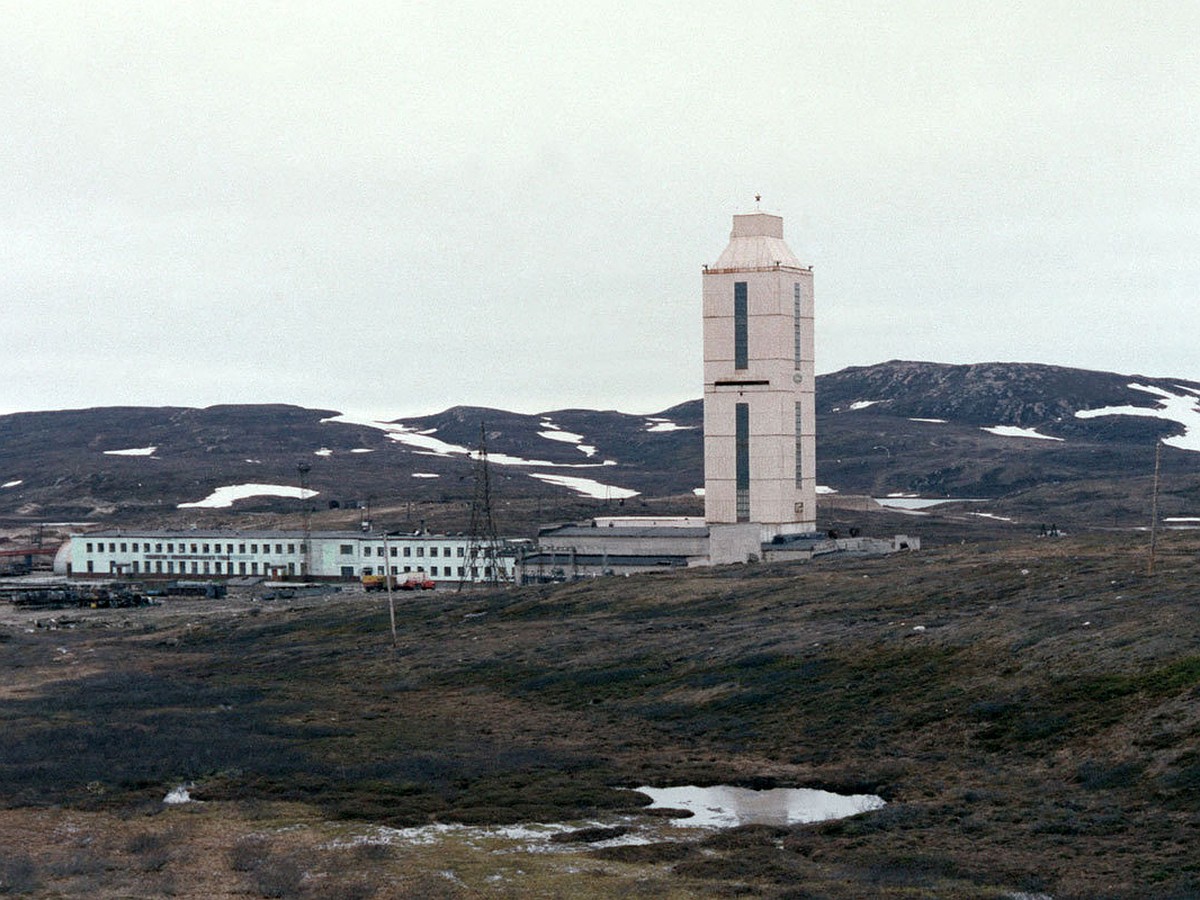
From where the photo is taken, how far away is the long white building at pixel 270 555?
124750mm

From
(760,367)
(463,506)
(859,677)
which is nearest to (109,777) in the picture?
(859,677)

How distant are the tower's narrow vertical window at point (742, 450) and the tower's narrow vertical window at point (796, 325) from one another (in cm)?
537

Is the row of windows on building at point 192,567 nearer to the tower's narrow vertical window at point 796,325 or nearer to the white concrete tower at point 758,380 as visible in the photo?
the white concrete tower at point 758,380

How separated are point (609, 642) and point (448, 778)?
2774cm

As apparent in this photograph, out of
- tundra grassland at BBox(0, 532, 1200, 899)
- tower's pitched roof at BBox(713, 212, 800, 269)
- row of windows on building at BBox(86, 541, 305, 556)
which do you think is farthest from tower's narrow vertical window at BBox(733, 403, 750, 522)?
row of windows on building at BBox(86, 541, 305, 556)

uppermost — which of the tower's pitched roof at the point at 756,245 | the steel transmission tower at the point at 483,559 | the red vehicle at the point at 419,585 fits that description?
the tower's pitched roof at the point at 756,245

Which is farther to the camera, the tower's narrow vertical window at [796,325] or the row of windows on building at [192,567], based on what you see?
the row of windows on building at [192,567]

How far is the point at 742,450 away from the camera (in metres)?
109

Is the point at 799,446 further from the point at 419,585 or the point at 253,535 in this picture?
the point at 253,535

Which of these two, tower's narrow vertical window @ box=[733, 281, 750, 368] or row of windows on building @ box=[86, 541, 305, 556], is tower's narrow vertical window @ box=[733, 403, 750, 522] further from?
row of windows on building @ box=[86, 541, 305, 556]

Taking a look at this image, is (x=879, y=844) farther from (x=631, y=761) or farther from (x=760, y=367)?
(x=760, y=367)

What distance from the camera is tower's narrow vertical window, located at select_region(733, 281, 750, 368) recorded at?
10631cm

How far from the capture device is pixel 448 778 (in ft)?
141

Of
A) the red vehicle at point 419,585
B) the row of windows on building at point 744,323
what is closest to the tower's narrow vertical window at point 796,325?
the row of windows on building at point 744,323
